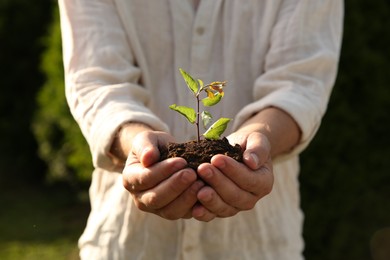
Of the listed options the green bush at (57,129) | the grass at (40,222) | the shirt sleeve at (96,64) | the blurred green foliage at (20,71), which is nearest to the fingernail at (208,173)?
the shirt sleeve at (96,64)

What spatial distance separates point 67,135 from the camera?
755cm

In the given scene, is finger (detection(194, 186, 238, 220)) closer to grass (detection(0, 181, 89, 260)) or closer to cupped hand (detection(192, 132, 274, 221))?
cupped hand (detection(192, 132, 274, 221))

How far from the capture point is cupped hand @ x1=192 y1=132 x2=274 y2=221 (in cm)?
226

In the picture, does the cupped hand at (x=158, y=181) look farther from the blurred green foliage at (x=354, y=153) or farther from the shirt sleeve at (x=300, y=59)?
the blurred green foliage at (x=354, y=153)

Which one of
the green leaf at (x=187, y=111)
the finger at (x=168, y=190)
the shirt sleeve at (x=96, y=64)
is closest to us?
the finger at (x=168, y=190)

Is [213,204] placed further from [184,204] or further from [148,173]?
[148,173]

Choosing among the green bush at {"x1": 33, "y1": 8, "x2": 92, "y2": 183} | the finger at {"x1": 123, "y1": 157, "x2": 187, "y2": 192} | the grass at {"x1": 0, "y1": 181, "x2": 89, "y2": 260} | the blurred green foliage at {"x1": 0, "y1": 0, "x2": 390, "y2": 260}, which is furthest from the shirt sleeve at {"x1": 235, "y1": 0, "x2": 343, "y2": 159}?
the grass at {"x1": 0, "y1": 181, "x2": 89, "y2": 260}

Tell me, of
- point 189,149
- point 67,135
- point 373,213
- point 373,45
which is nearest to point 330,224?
point 373,213

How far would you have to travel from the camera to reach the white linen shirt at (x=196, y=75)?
288 cm

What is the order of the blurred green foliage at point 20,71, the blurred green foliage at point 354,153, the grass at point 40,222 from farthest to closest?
the blurred green foliage at point 20,71 → the grass at point 40,222 → the blurred green foliage at point 354,153

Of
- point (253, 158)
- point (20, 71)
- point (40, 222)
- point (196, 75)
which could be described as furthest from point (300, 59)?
point (20, 71)

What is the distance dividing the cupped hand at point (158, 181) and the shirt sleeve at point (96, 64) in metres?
0.37

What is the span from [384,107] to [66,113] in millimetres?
2964

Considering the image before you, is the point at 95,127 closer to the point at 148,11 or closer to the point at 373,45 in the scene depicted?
the point at 148,11
